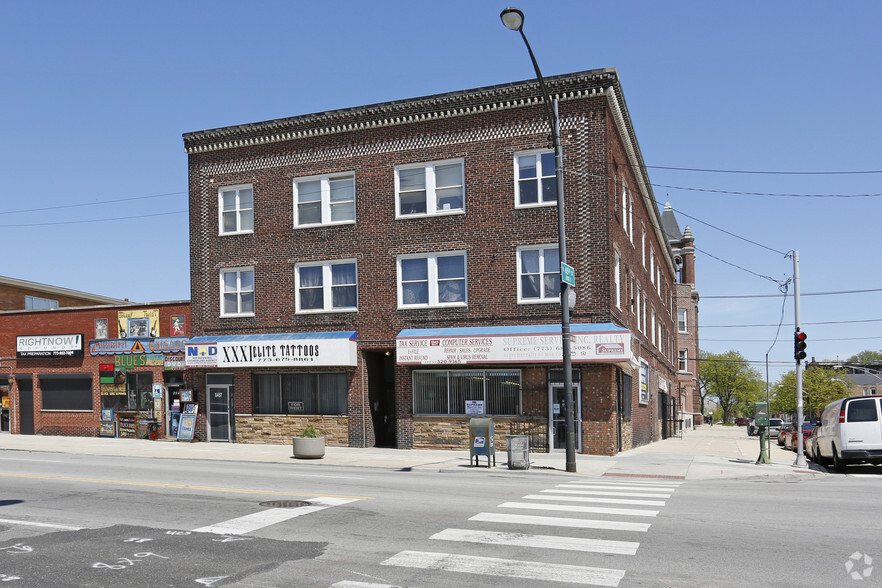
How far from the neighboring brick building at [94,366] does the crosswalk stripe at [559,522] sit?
2176cm

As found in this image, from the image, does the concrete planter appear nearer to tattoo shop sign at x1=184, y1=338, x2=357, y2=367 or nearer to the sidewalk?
the sidewalk

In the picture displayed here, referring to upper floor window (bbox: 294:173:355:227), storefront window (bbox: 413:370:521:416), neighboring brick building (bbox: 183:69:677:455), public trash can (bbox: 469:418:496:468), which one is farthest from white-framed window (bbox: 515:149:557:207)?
public trash can (bbox: 469:418:496:468)

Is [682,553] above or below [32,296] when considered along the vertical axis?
below

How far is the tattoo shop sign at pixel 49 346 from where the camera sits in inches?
1297

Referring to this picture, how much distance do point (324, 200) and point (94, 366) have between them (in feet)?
40.8

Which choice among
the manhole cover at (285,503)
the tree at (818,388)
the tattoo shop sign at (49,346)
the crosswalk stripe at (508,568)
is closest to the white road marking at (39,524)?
the manhole cover at (285,503)

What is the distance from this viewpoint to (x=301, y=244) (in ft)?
96.0

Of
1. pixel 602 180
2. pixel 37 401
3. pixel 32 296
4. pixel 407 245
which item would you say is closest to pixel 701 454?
pixel 602 180

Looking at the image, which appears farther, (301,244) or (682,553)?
(301,244)

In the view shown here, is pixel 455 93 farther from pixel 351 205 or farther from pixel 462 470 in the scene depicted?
pixel 462 470

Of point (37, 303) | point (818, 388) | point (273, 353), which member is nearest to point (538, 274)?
point (273, 353)

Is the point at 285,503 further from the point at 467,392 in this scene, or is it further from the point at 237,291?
the point at 237,291

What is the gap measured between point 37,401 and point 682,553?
31.8 metres

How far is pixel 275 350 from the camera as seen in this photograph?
28531 mm
